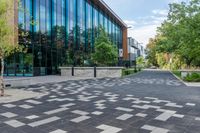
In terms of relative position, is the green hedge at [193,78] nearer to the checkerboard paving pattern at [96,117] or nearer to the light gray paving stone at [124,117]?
the checkerboard paving pattern at [96,117]

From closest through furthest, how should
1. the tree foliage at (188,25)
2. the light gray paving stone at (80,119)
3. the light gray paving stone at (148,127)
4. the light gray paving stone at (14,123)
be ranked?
the light gray paving stone at (148,127) → the light gray paving stone at (14,123) → the light gray paving stone at (80,119) → the tree foliage at (188,25)

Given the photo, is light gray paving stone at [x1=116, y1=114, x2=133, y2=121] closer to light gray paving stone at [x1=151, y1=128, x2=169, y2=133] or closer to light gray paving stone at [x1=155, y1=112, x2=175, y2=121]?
light gray paving stone at [x1=155, y1=112, x2=175, y2=121]

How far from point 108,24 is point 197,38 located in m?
31.4

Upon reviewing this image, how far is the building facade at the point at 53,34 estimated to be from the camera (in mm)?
25172

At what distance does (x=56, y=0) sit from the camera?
1182 inches

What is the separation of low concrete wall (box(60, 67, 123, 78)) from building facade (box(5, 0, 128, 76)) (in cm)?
188

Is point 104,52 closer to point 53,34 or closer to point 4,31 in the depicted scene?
point 53,34

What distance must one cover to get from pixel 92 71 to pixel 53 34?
7572 millimetres

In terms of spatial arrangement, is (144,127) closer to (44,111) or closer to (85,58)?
(44,111)

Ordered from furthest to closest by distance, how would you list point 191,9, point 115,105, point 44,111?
1. point 191,9
2. point 115,105
3. point 44,111

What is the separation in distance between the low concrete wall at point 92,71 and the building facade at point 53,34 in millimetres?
1884

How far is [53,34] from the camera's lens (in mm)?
28906

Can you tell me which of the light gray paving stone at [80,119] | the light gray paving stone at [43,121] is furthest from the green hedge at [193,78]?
the light gray paving stone at [43,121]

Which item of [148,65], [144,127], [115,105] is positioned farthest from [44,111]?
[148,65]
